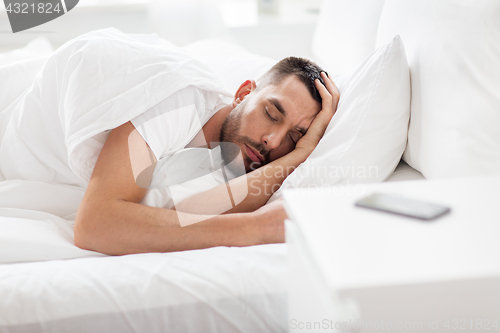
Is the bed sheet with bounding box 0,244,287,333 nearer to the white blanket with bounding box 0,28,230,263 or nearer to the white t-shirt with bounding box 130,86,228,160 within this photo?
the white blanket with bounding box 0,28,230,263

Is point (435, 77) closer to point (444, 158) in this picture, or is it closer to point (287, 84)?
point (444, 158)

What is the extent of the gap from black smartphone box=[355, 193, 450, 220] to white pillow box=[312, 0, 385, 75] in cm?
93

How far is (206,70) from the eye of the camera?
107cm

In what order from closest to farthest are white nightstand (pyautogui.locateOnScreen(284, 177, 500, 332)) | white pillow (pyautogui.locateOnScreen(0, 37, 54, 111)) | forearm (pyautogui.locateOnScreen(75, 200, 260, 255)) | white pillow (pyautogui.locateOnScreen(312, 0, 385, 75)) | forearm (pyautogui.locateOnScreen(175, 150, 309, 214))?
white nightstand (pyautogui.locateOnScreen(284, 177, 500, 332)) < forearm (pyautogui.locateOnScreen(75, 200, 260, 255)) < forearm (pyautogui.locateOnScreen(175, 150, 309, 214)) < white pillow (pyautogui.locateOnScreen(0, 37, 54, 111)) < white pillow (pyautogui.locateOnScreen(312, 0, 385, 75))

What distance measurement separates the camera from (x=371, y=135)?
874 millimetres

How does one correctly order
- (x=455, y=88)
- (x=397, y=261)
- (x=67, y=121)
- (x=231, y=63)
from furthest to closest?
1. (x=231, y=63)
2. (x=67, y=121)
3. (x=455, y=88)
4. (x=397, y=261)

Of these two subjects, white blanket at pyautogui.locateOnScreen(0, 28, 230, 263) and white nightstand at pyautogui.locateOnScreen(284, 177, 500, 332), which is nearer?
white nightstand at pyautogui.locateOnScreen(284, 177, 500, 332)

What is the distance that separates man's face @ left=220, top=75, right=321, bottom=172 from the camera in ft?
3.46

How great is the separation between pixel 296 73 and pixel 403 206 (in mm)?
771

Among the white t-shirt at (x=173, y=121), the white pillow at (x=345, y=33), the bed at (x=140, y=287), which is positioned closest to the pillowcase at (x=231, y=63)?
the white pillow at (x=345, y=33)

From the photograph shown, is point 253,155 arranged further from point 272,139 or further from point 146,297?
point 146,297

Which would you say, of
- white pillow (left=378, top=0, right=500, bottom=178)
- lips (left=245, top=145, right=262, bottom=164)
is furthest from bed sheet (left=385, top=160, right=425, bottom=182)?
lips (left=245, top=145, right=262, bottom=164)

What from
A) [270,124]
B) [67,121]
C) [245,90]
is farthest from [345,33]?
[67,121]

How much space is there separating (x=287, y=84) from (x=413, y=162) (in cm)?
41
